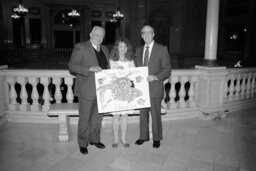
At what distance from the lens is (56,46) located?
19.3 metres

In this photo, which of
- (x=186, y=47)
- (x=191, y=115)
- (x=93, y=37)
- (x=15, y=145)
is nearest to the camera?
(x=93, y=37)

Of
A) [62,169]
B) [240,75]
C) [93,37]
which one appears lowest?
[62,169]

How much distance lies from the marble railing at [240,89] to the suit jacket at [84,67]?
11.8 feet

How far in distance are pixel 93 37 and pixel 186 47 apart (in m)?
12.6

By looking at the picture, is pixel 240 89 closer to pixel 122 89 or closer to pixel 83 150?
pixel 122 89

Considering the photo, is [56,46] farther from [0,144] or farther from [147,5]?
[0,144]

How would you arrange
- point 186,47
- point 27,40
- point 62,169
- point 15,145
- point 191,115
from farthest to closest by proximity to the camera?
1. point 27,40
2. point 186,47
3. point 191,115
4. point 15,145
5. point 62,169

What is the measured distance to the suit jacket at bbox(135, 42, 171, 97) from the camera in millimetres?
3725

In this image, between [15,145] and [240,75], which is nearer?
[15,145]

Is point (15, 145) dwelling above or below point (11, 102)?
below

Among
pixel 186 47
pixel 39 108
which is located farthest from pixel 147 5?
pixel 39 108

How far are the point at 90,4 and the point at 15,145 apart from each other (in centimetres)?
1622

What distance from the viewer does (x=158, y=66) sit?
12.4 feet

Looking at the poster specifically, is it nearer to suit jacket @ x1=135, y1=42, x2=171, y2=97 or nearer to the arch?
suit jacket @ x1=135, y1=42, x2=171, y2=97
